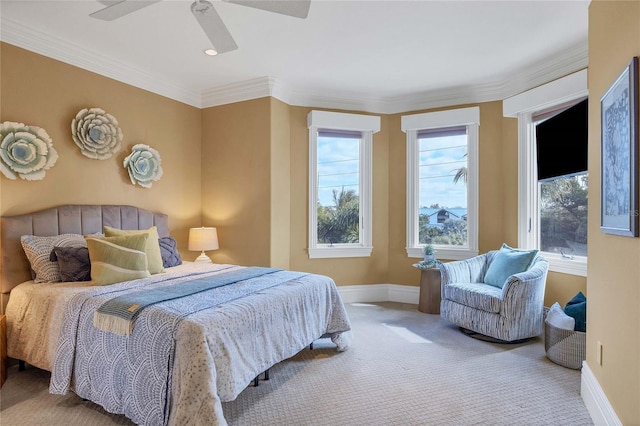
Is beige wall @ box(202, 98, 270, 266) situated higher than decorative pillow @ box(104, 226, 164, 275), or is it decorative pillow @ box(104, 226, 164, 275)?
beige wall @ box(202, 98, 270, 266)

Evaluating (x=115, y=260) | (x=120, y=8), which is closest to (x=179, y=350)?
(x=115, y=260)

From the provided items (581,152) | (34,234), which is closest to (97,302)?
(34,234)

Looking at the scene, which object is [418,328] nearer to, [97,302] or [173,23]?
[97,302]

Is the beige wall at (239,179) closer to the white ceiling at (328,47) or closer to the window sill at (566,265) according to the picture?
the white ceiling at (328,47)

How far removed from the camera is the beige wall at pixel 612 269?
1.59 m

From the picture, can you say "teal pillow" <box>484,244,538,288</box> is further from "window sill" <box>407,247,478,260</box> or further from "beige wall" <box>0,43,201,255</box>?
"beige wall" <box>0,43,201,255</box>

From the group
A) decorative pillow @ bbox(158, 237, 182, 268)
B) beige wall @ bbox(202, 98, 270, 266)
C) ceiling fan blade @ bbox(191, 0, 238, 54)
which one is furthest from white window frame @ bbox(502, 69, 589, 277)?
decorative pillow @ bbox(158, 237, 182, 268)

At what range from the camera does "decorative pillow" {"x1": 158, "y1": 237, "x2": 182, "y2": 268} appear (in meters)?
3.39

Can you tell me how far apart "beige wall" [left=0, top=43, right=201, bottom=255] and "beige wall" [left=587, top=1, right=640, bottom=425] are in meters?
4.02

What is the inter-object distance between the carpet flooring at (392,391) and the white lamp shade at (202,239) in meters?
1.73

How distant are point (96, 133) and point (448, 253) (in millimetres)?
4148

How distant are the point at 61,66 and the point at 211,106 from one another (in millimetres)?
1624

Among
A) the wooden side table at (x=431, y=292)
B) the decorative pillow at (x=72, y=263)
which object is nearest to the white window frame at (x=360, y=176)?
the wooden side table at (x=431, y=292)

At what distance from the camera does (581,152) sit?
3.06 metres
